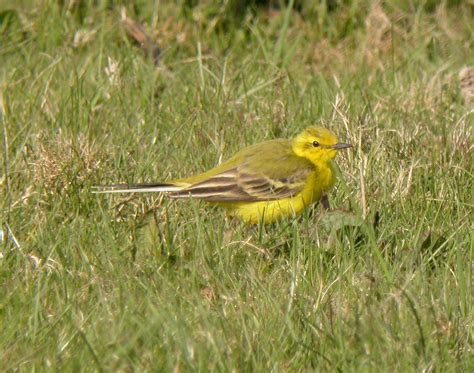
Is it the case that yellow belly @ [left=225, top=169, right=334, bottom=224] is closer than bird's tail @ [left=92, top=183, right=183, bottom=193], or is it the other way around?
bird's tail @ [left=92, top=183, right=183, bottom=193]

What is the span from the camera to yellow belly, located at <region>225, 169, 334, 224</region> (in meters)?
6.06

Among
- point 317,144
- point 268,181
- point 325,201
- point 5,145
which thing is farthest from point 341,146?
point 5,145

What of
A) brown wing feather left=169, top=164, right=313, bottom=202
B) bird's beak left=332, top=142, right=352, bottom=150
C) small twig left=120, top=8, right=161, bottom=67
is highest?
bird's beak left=332, top=142, right=352, bottom=150

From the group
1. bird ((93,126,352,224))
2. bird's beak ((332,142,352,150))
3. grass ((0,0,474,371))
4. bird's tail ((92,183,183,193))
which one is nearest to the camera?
grass ((0,0,474,371))

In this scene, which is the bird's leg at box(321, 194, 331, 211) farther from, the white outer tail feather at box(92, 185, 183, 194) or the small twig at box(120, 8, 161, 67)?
the small twig at box(120, 8, 161, 67)

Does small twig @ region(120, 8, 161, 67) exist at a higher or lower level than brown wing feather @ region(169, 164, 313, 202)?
lower

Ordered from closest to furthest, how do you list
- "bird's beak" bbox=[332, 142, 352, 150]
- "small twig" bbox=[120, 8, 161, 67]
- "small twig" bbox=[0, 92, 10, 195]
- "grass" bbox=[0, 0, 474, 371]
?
1. "grass" bbox=[0, 0, 474, 371]
2. "bird's beak" bbox=[332, 142, 352, 150]
3. "small twig" bbox=[0, 92, 10, 195]
4. "small twig" bbox=[120, 8, 161, 67]

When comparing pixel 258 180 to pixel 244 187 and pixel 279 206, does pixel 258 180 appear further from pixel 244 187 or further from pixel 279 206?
pixel 279 206

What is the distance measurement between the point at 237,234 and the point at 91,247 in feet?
2.29

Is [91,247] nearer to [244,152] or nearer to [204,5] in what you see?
[244,152]

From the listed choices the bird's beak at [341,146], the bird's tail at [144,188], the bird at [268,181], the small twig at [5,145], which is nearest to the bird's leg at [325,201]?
the bird at [268,181]

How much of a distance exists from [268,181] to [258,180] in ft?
0.17

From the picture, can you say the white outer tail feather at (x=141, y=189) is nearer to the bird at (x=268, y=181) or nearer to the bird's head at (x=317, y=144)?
the bird at (x=268, y=181)

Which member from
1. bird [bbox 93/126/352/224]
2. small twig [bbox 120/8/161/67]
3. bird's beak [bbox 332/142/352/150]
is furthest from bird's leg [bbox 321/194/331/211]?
small twig [bbox 120/8/161/67]
